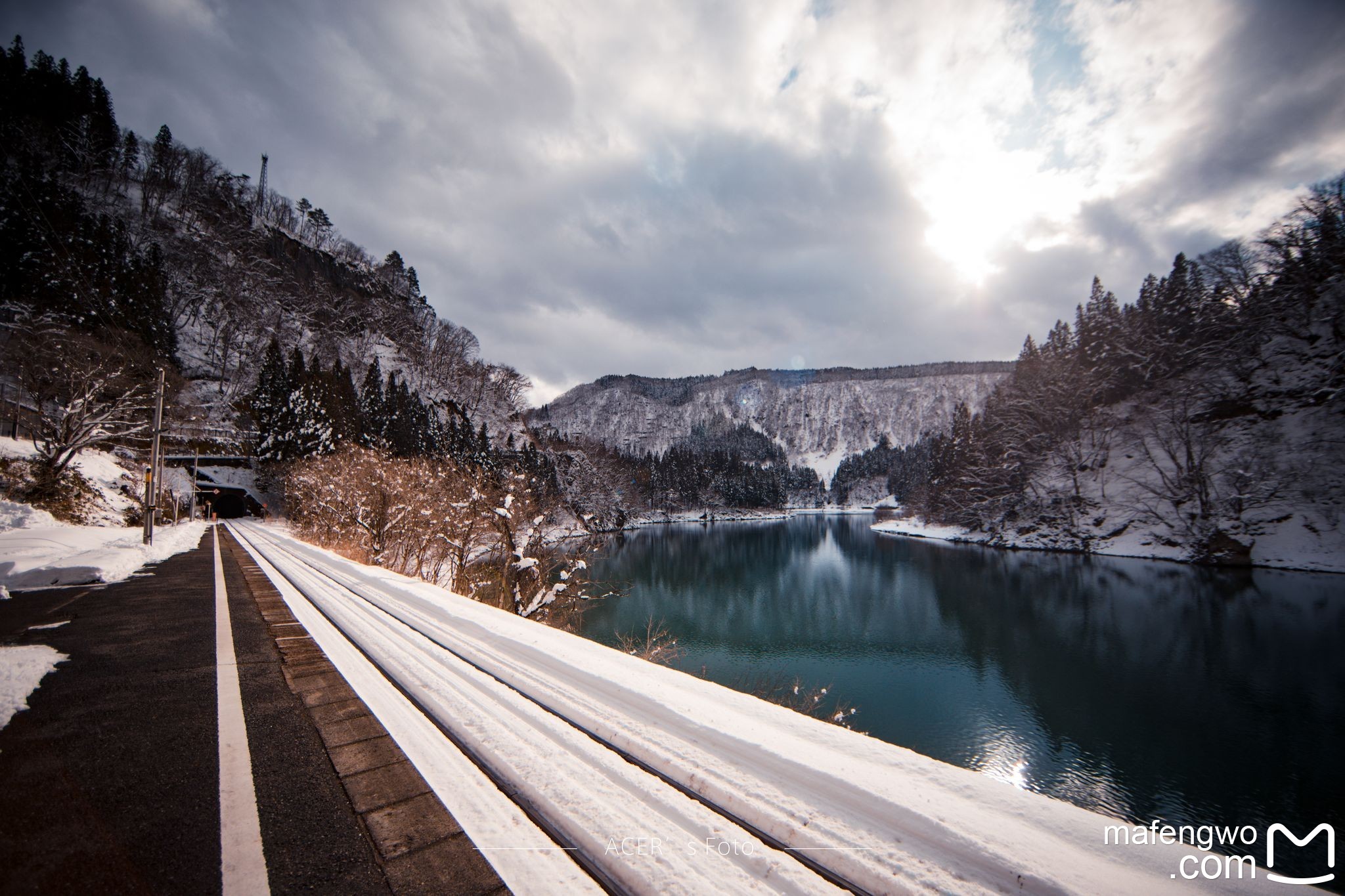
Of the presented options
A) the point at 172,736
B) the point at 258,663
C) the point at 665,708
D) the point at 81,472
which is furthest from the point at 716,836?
the point at 81,472

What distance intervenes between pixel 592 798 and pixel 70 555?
17.4 metres

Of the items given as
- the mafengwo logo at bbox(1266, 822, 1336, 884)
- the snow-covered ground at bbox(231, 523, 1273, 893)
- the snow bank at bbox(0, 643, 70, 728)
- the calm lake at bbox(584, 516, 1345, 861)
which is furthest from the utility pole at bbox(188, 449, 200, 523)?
the mafengwo logo at bbox(1266, 822, 1336, 884)

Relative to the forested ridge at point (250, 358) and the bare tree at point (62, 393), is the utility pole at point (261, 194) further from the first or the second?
the bare tree at point (62, 393)

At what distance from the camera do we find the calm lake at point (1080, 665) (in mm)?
10859

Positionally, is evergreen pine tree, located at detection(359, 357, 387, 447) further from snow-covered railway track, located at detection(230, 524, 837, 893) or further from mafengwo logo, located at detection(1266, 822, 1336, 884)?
mafengwo logo, located at detection(1266, 822, 1336, 884)

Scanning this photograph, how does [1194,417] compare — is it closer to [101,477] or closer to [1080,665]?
[1080,665]

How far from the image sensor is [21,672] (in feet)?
13.6

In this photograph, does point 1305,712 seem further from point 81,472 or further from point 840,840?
point 81,472

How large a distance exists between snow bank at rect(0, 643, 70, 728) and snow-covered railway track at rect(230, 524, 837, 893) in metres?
2.32

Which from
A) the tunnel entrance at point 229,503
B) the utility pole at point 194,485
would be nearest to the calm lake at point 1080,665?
the utility pole at point 194,485

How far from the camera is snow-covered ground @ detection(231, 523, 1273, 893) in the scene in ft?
6.32

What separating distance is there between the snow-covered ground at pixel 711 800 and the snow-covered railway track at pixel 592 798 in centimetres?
1

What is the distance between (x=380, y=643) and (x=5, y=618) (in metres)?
5.80

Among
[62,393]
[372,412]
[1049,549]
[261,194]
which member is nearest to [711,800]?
[62,393]
